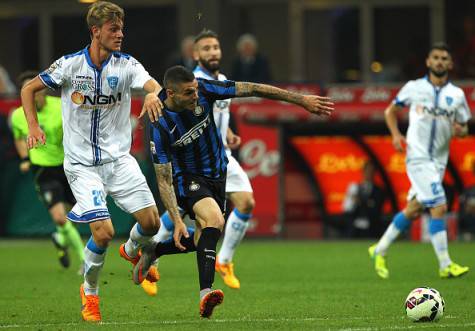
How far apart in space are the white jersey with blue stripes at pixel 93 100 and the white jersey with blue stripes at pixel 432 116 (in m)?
4.41

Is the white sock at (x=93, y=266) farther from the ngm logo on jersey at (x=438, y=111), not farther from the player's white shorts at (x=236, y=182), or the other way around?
the ngm logo on jersey at (x=438, y=111)

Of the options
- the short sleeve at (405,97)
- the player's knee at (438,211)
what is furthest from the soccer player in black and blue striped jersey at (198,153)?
the short sleeve at (405,97)

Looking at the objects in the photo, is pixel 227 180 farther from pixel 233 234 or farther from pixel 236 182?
pixel 233 234

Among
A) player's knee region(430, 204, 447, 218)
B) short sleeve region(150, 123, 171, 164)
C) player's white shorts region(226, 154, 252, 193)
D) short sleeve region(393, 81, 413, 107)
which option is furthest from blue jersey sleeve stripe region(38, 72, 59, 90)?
player's knee region(430, 204, 447, 218)

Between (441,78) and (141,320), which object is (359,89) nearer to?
(441,78)

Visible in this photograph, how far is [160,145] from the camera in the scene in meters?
9.55

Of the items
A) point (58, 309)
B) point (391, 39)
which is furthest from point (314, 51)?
point (58, 309)

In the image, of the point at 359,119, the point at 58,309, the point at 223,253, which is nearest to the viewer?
the point at 58,309

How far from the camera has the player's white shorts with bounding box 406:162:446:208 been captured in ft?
43.1

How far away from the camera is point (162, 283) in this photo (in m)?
12.8

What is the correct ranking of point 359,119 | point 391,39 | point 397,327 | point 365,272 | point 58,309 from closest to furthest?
point 397,327
point 58,309
point 365,272
point 359,119
point 391,39

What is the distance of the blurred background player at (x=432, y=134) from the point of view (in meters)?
13.2

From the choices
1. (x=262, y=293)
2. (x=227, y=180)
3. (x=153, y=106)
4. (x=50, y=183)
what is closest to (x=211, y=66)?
(x=227, y=180)

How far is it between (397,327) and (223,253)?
13.9 ft
